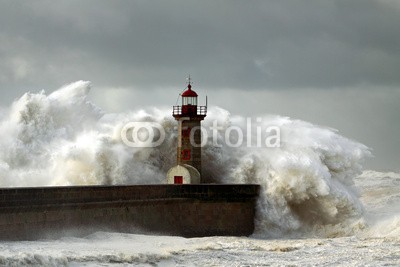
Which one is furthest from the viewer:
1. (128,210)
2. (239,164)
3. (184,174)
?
(239,164)

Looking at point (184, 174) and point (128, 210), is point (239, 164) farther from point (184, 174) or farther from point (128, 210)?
point (128, 210)

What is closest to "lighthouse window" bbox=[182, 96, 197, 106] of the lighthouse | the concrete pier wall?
the lighthouse

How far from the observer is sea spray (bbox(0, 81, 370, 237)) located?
745 inches

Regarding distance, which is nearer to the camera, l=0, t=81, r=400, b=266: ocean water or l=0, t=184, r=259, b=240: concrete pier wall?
l=0, t=184, r=259, b=240: concrete pier wall

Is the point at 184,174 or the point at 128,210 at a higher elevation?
the point at 184,174

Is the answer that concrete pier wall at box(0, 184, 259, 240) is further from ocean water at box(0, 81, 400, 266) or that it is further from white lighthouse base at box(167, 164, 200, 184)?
white lighthouse base at box(167, 164, 200, 184)

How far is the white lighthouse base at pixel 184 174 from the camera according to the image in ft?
62.0

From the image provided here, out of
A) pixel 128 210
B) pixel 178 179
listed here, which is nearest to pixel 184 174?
pixel 178 179

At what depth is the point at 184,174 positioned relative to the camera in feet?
62.3

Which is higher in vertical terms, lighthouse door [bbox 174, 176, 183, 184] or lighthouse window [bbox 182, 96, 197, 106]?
lighthouse window [bbox 182, 96, 197, 106]

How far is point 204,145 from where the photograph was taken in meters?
20.3

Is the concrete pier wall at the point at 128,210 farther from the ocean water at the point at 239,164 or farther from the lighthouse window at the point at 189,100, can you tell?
the lighthouse window at the point at 189,100

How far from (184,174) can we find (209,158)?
143 centimetres

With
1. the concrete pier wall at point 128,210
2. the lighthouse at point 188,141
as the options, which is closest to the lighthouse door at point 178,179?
the lighthouse at point 188,141
